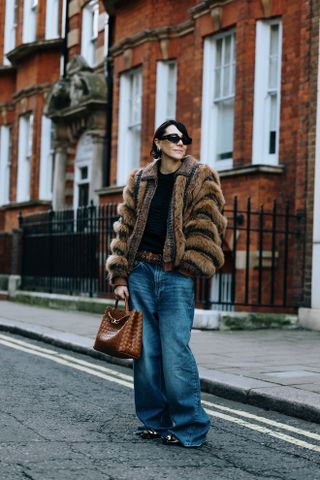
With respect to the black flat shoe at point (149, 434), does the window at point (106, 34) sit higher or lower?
higher

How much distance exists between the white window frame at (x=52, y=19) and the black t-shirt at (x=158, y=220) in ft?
61.8

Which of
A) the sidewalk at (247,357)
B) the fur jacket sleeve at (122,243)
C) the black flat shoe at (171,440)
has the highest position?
the fur jacket sleeve at (122,243)

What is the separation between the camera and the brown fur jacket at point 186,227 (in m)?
5.78

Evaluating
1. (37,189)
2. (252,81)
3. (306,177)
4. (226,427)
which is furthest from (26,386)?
(37,189)

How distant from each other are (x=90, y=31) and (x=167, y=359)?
17.5 m

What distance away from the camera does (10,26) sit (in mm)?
27047

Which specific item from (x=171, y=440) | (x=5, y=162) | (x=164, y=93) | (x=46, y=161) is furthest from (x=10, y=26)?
(x=171, y=440)

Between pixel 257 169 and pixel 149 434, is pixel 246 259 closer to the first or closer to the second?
pixel 257 169

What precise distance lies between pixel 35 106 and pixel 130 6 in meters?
5.99

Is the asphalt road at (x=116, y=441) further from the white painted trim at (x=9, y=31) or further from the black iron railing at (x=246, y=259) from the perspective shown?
the white painted trim at (x=9, y=31)

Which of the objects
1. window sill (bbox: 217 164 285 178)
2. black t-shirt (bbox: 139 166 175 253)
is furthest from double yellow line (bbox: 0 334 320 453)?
window sill (bbox: 217 164 285 178)

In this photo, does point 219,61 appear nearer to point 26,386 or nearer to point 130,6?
point 130,6

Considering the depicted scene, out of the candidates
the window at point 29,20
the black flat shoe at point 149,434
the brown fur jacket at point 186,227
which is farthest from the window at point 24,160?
the black flat shoe at point 149,434

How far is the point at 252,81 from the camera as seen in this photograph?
48.3 ft
